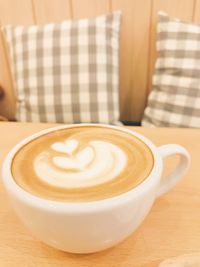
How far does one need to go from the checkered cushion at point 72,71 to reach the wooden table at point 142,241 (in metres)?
0.55

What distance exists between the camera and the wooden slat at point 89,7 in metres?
1.12

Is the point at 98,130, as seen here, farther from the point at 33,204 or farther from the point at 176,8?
the point at 176,8

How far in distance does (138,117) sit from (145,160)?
37.8 inches

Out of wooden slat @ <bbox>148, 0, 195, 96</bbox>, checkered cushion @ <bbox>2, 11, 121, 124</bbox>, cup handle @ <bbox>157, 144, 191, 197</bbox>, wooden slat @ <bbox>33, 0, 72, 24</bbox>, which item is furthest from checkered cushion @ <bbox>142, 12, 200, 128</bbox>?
cup handle @ <bbox>157, 144, 191, 197</bbox>

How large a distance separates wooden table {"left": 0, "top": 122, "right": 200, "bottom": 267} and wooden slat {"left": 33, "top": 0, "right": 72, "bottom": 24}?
2.91 ft

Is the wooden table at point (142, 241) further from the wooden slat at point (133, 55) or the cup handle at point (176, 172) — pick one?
the wooden slat at point (133, 55)

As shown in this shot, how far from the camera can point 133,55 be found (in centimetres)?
120

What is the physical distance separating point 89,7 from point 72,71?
1.06ft

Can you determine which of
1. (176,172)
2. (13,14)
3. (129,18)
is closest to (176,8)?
(129,18)

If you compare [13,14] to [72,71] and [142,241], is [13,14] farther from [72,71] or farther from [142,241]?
[142,241]

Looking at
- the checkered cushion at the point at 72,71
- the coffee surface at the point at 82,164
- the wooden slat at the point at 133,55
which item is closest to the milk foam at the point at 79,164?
the coffee surface at the point at 82,164

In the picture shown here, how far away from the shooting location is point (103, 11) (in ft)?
3.72

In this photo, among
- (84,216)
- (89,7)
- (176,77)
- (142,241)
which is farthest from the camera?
(89,7)

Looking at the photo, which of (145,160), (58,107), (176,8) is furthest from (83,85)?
(145,160)
